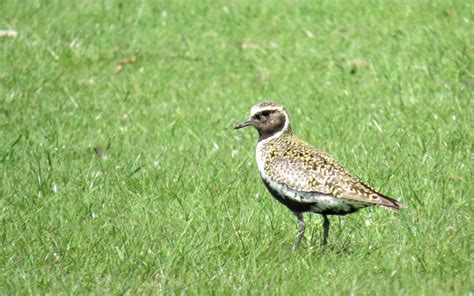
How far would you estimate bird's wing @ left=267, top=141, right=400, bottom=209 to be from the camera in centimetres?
740

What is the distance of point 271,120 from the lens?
8.49 m

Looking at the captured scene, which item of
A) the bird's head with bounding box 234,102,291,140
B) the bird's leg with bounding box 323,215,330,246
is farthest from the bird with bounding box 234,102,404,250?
the bird's head with bounding box 234,102,291,140

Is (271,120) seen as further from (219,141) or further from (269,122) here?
(219,141)

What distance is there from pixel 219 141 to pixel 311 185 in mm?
3595

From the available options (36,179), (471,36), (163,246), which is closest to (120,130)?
(36,179)

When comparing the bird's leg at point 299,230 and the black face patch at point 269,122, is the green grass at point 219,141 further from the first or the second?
the black face patch at point 269,122

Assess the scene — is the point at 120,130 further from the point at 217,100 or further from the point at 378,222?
the point at 378,222

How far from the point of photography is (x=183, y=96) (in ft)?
42.9

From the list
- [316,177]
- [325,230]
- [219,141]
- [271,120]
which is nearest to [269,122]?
[271,120]

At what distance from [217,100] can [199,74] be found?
3.95 feet

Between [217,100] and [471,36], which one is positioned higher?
[471,36]

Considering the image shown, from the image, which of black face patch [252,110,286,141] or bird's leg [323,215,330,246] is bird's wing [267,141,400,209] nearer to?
bird's leg [323,215,330,246]

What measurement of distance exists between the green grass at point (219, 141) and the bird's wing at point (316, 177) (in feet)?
1.31

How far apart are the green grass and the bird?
0.29 metres
